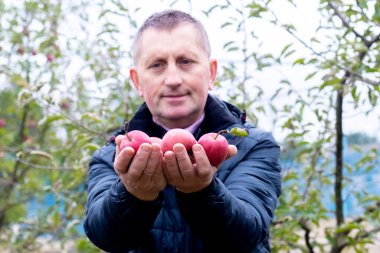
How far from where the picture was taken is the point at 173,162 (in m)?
1.26

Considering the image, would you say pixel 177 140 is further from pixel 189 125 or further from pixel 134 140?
pixel 189 125

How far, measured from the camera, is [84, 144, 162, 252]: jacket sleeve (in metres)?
1.42

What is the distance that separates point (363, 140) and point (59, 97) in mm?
2114

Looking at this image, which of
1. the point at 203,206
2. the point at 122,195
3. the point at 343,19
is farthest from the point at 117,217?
the point at 343,19

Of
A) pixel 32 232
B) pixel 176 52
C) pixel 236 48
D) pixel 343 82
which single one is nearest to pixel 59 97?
pixel 32 232

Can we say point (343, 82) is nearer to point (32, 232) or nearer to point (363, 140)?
point (363, 140)

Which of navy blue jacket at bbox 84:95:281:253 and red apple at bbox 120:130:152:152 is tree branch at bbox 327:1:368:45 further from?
red apple at bbox 120:130:152:152

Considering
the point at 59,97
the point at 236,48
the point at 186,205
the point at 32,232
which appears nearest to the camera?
the point at 186,205

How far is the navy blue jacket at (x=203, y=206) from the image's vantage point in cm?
142

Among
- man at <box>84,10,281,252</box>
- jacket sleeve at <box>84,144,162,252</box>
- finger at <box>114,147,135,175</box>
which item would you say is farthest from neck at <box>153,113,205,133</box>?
finger at <box>114,147,135,175</box>

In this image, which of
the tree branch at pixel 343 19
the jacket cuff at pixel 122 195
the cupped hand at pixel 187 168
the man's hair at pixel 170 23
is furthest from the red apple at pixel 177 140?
the tree branch at pixel 343 19

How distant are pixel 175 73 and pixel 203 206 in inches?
17.5

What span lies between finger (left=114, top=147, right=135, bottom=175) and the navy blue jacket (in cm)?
12

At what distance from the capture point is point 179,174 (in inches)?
50.9
